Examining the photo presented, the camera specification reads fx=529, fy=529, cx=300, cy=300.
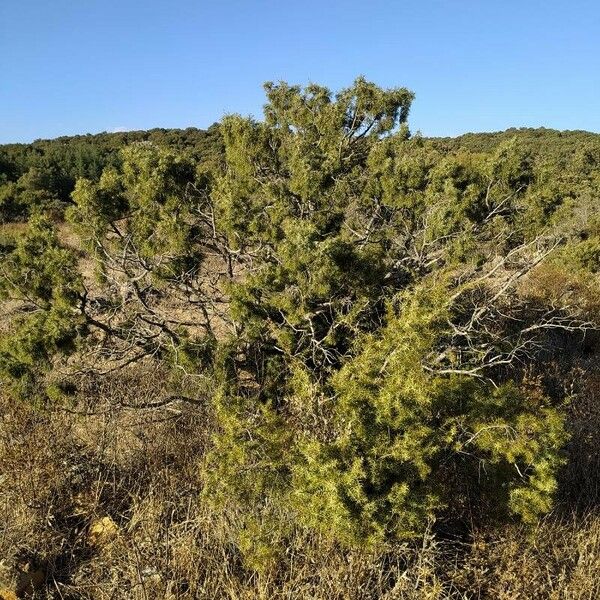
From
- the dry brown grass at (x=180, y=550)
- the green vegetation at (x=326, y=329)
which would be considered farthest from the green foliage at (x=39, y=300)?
the dry brown grass at (x=180, y=550)

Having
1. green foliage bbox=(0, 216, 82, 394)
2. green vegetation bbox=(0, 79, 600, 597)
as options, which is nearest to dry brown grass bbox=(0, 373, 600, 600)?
green vegetation bbox=(0, 79, 600, 597)

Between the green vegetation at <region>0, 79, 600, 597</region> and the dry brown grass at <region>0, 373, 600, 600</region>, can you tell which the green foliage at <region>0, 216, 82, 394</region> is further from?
the dry brown grass at <region>0, 373, 600, 600</region>

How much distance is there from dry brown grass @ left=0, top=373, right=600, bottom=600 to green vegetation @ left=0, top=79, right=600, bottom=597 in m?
0.12

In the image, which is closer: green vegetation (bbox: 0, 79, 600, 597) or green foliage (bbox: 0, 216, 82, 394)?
green vegetation (bbox: 0, 79, 600, 597)

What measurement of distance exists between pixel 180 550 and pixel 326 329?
8.62 ft

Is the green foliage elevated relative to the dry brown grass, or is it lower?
elevated

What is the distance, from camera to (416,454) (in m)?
2.62

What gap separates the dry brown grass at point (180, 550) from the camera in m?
2.70

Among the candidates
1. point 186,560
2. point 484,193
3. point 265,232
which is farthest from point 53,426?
point 484,193

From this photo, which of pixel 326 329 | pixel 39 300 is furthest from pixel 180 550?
pixel 39 300

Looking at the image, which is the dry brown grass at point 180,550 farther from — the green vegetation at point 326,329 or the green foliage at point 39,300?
the green foliage at point 39,300

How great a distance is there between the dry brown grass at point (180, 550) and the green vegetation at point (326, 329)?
118mm

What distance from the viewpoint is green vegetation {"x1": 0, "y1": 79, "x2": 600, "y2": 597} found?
272 centimetres

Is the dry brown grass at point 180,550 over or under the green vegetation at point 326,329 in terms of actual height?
under
